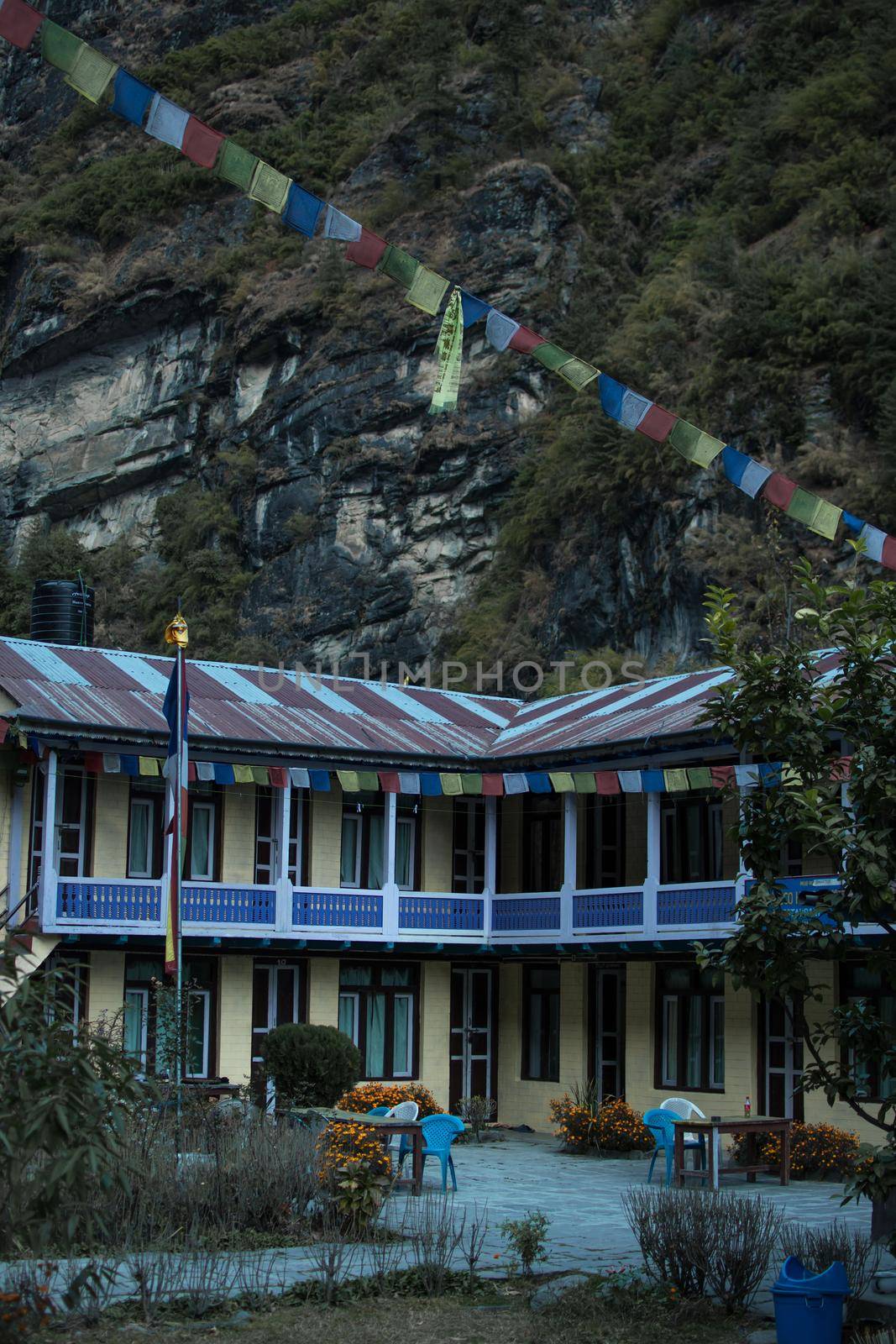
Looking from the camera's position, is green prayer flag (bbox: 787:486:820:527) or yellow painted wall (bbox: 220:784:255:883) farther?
yellow painted wall (bbox: 220:784:255:883)

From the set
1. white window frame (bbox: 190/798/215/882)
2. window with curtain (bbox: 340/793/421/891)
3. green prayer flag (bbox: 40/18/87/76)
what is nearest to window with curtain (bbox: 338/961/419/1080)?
window with curtain (bbox: 340/793/421/891)

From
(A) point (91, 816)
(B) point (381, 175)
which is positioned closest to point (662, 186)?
(B) point (381, 175)

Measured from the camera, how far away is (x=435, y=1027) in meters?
25.9

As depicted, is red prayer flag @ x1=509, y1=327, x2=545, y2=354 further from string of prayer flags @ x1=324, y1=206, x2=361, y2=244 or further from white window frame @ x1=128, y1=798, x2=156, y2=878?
white window frame @ x1=128, y1=798, x2=156, y2=878

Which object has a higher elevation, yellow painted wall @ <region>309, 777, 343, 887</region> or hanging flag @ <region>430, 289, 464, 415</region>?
hanging flag @ <region>430, 289, 464, 415</region>

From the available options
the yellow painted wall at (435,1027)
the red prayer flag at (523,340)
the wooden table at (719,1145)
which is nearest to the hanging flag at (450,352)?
the red prayer flag at (523,340)

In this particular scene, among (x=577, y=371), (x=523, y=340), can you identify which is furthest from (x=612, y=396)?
(x=523, y=340)

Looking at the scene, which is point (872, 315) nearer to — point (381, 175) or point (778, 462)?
point (778, 462)

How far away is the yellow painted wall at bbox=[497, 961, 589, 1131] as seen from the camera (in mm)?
25219

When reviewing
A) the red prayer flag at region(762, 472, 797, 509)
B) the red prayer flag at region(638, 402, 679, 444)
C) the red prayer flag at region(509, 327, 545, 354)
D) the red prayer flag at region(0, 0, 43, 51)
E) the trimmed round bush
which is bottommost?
the trimmed round bush

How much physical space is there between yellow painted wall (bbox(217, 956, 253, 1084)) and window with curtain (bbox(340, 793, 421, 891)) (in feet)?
7.58

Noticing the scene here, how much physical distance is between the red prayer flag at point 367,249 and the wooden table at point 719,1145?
9603 mm

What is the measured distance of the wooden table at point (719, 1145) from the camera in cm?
1733

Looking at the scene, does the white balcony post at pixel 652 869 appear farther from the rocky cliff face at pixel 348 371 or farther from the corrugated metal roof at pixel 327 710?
the rocky cliff face at pixel 348 371
